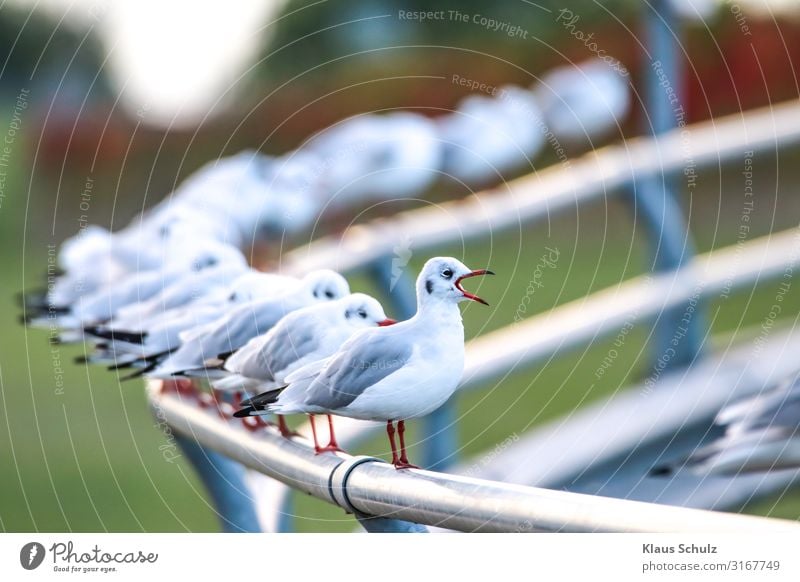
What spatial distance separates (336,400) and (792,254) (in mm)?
746

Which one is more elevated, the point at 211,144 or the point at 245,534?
the point at 211,144

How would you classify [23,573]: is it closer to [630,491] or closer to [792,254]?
[630,491]

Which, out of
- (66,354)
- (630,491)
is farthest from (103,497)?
(630,491)

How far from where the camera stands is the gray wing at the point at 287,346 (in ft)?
3.59

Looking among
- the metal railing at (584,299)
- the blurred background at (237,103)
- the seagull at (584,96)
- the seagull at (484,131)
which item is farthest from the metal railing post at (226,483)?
the seagull at (584,96)

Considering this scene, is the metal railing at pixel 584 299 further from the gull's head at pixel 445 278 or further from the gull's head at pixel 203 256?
the gull's head at pixel 445 278

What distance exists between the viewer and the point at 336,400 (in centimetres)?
104

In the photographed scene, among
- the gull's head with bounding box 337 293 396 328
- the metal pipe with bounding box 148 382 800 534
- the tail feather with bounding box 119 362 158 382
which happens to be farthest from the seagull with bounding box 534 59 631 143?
the metal pipe with bounding box 148 382 800 534

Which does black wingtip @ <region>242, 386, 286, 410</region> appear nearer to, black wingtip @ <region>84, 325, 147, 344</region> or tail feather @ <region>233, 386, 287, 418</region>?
tail feather @ <region>233, 386, 287, 418</region>

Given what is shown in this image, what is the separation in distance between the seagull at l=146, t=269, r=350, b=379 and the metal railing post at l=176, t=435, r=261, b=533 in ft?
0.36

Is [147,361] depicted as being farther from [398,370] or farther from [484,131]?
[484,131]

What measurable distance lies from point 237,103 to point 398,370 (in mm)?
1052

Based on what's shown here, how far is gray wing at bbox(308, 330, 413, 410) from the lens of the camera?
39.7 inches

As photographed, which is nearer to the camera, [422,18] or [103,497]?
[422,18]
